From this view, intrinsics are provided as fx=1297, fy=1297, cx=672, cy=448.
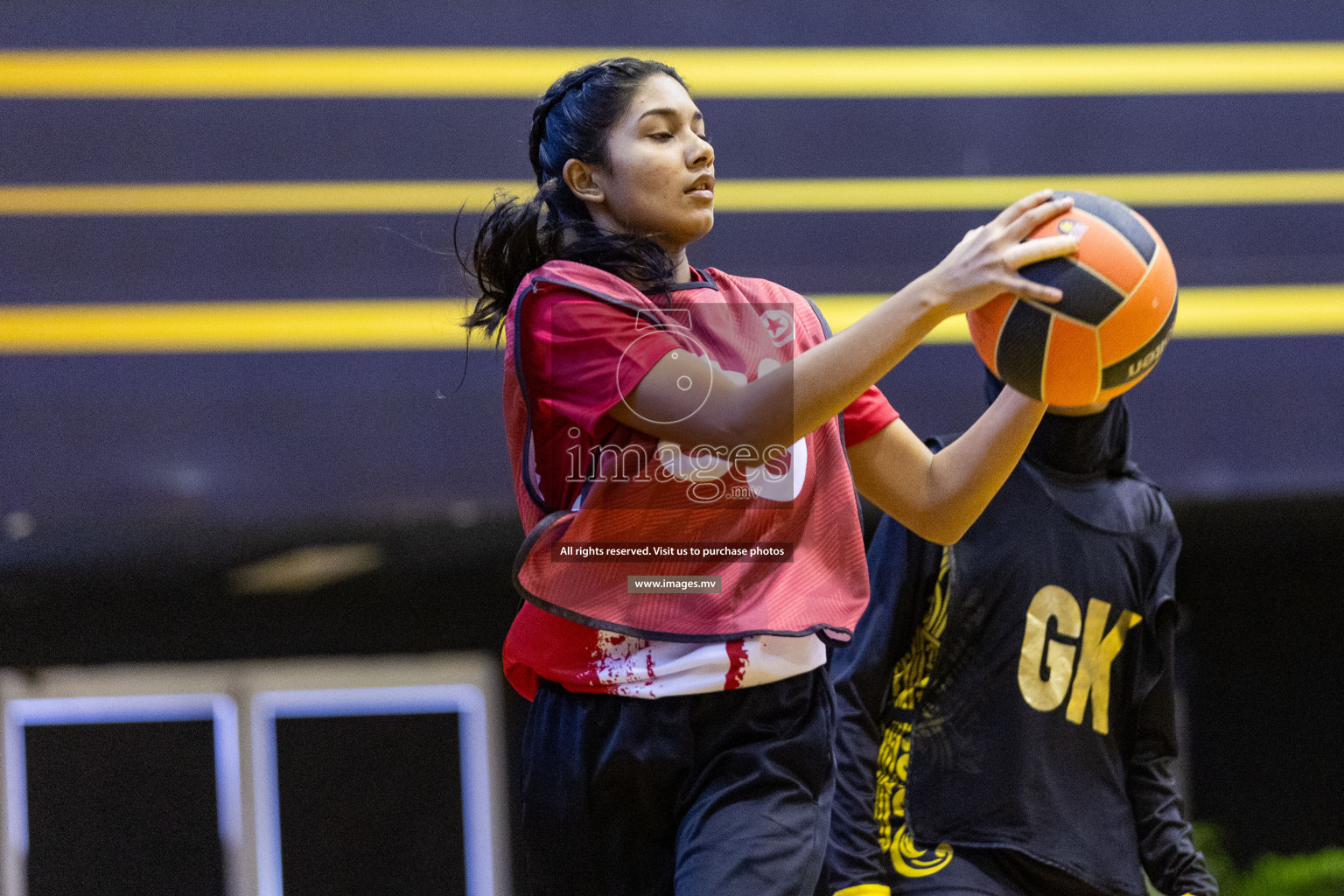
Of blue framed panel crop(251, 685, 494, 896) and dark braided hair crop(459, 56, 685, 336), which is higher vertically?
dark braided hair crop(459, 56, 685, 336)

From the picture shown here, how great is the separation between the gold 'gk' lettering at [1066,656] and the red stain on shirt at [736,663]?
1.04 meters

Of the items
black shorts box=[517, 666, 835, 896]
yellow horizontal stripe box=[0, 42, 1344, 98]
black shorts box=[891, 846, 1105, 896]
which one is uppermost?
yellow horizontal stripe box=[0, 42, 1344, 98]

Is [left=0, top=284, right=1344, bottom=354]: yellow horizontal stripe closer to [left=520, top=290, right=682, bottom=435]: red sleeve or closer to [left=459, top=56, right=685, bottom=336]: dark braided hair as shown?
[left=459, top=56, right=685, bottom=336]: dark braided hair

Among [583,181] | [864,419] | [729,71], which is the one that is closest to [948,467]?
[864,419]

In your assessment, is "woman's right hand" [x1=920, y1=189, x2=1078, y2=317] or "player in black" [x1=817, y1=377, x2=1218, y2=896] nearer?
"woman's right hand" [x1=920, y1=189, x2=1078, y2=317]

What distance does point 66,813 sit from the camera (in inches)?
193

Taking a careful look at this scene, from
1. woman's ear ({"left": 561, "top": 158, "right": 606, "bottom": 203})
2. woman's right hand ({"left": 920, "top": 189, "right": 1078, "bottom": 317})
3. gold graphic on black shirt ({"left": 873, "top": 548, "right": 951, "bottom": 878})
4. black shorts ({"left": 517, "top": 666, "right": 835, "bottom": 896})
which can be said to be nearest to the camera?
woman's right hand ({"left": 920, "top": 189, "right": 1078, "bottom": 317})

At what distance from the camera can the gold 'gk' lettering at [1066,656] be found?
2604 millimetres

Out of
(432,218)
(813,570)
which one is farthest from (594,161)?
(432,218)

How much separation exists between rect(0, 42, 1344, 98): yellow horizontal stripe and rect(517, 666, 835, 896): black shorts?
13.4ft

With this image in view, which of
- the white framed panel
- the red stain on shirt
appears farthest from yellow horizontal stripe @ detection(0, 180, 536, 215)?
the red stain on shirt

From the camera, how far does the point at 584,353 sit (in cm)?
179

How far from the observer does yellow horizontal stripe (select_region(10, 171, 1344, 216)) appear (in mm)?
5289

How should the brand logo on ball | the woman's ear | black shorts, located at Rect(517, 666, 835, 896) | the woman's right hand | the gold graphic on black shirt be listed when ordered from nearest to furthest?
1. the woman's right hand
2. black shorts, located at Rect(517, 666, 835, 896)
3. the brand logo on ball
4. the woman's ear
5. the gold graphic on black shirt
